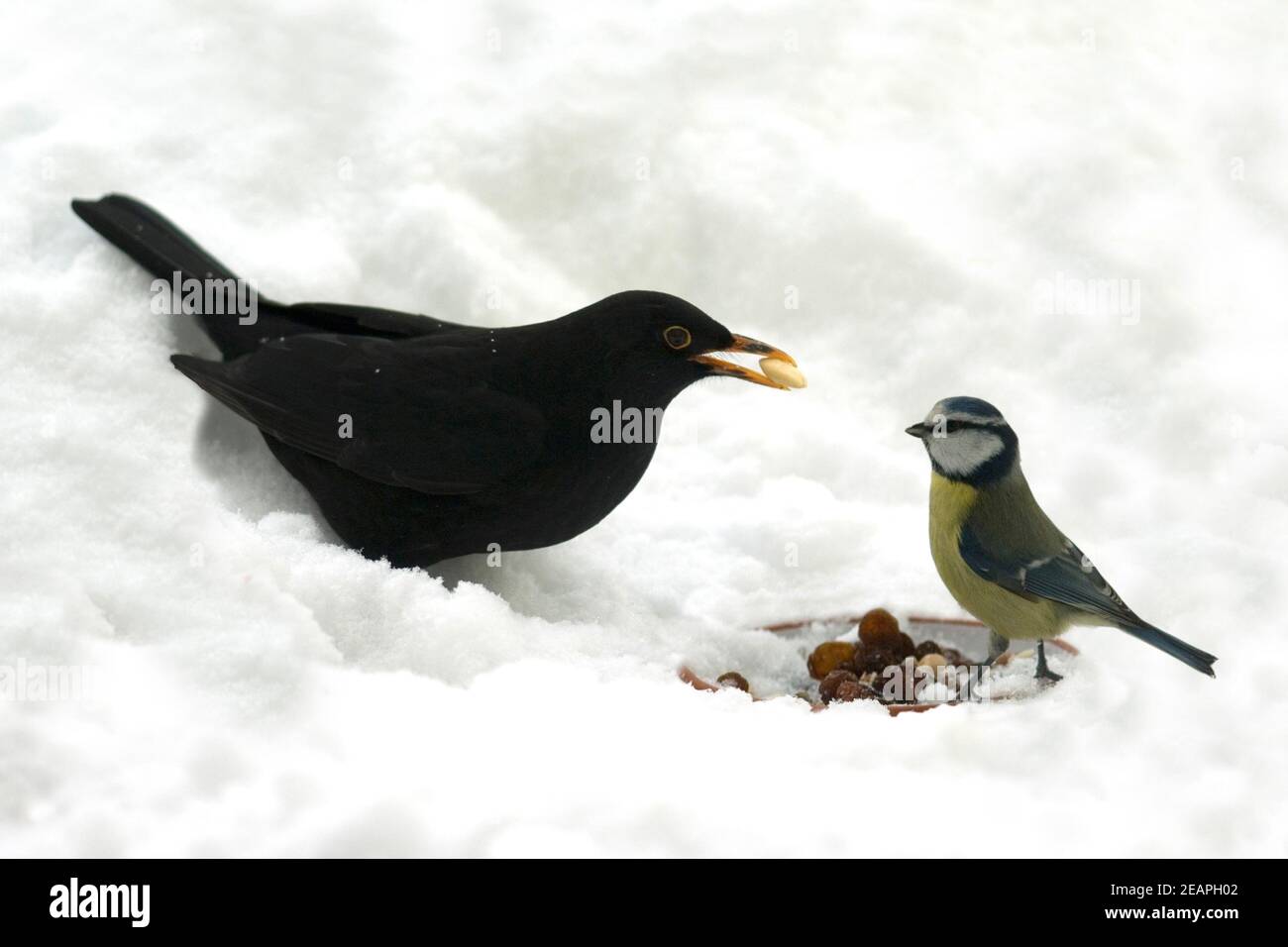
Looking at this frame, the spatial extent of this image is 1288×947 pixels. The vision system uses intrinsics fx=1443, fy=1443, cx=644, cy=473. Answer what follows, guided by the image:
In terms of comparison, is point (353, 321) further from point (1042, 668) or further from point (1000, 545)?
point (1042, 668)

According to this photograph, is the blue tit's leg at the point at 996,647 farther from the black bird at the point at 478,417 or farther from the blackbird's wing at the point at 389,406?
the blackbird's wing at the point at 389,406

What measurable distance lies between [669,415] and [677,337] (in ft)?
3.79

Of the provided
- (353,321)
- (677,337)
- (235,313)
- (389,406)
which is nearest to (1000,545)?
(677,337)

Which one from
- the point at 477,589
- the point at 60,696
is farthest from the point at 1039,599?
the point at 60,696

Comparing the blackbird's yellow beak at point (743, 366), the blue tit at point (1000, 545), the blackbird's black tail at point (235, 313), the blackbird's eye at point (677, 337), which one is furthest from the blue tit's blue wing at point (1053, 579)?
the blackbird's black tail at point (235, 313)

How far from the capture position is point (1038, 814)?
2.95 meters

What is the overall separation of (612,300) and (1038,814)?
1798 mm

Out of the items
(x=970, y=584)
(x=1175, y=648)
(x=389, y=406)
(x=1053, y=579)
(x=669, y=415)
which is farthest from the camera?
(x=669, y=415)

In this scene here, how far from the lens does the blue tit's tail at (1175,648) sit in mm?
3244

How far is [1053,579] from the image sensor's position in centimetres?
341

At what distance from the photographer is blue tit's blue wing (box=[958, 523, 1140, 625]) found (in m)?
3.37

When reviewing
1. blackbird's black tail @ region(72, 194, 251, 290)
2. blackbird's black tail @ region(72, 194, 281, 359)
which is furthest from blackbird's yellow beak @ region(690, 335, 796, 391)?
blackbird's black tail @ region(72, 194, 251, 290)

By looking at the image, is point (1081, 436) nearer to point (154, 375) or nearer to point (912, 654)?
point (912, 654)

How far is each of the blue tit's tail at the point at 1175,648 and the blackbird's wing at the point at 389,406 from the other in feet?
5.25
